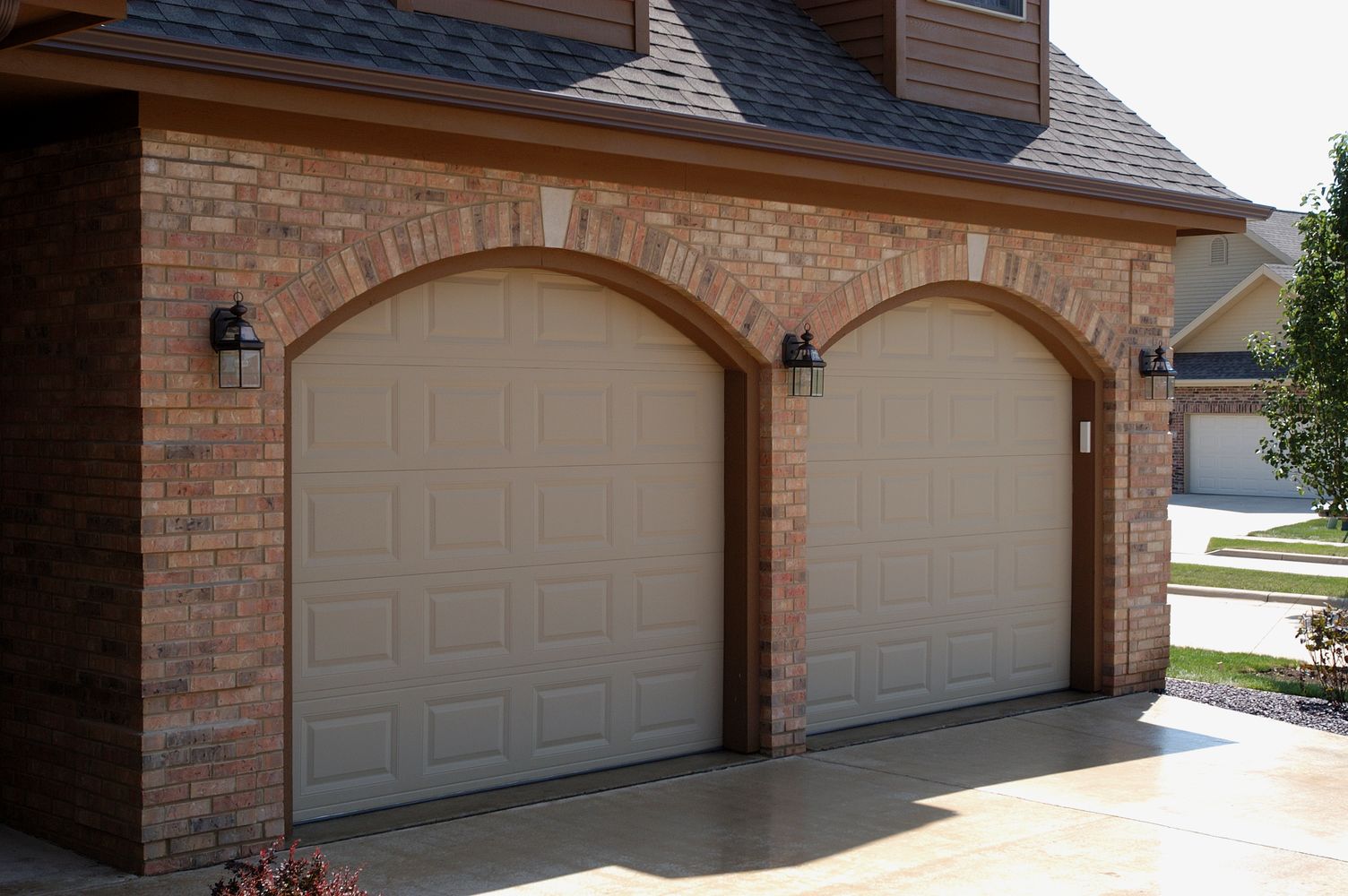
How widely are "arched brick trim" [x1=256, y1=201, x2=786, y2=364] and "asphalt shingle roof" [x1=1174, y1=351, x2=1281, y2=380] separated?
27.6 meters

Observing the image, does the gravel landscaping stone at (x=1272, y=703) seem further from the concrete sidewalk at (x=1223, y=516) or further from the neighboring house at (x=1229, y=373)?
the neighboring house at (x=1229, y=373)

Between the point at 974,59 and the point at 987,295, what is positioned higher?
the point at 974,59

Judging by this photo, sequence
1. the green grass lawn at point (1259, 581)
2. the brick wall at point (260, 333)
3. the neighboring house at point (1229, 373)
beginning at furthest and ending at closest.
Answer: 1. the neighboring house at point (1229, 373)
2. the green grass lawn at point (1259, 581)
3. the brick wall at point (260, 333)

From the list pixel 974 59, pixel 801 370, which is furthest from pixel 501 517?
pixel 974 59

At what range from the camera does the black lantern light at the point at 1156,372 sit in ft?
38.8

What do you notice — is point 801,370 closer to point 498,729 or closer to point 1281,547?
point 498,729

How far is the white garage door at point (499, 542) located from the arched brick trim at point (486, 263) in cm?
32

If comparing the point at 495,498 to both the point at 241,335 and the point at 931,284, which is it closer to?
the point at 241,335

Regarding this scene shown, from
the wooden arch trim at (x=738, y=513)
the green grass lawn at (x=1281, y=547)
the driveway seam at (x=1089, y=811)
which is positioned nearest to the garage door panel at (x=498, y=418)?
the wooden arch trim at (x=738, y=513)

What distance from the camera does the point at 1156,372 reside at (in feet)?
38.8

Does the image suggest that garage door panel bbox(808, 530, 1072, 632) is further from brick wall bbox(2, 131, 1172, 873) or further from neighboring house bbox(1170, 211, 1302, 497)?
neighboring house bbox(1170, 211, 1302, 497)

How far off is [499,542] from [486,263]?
1585 millimetres

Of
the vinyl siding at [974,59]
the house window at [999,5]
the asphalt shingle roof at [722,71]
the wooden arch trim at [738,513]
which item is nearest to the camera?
the asphalt shingle roof at [722,71]

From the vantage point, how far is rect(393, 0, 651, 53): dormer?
27.5 ft
